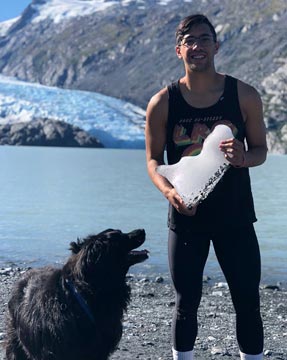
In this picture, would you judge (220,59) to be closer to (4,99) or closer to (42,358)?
(4,99)

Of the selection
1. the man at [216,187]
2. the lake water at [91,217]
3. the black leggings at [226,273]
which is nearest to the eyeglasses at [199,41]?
the man at [216,187]

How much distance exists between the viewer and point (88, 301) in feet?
16.6

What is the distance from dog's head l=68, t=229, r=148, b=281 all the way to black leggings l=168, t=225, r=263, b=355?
0.46 m

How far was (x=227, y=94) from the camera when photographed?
4.58 metres

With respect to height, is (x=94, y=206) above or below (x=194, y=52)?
below

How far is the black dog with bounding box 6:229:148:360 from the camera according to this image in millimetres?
5027

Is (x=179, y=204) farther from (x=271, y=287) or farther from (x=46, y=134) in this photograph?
(x=46, y=134)

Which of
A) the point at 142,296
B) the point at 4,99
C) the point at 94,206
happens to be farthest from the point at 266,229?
the point at 4,99

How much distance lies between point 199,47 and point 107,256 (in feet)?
5.14

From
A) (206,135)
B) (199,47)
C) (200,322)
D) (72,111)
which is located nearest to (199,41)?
(199,47)

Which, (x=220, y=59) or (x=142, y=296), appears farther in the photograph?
(x=220, y=59)

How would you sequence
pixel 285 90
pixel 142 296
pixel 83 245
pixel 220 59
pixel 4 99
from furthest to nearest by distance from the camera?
pixel 220 59, pixel 285 90, pixel 4 99, pixel 142 296, pixel 83 245

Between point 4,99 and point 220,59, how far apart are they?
337 ft

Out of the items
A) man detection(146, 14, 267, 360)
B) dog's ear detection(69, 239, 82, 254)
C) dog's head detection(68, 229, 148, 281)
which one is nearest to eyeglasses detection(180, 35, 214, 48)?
man detection(146, 14, 267, 360)
